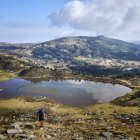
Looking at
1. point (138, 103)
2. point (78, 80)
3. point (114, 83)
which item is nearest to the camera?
point (138, 103)

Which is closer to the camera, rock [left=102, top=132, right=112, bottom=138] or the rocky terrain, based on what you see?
the rocky terrain

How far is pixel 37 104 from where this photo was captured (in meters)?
71.8

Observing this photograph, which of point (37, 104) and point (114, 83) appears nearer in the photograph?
point (37, 104)

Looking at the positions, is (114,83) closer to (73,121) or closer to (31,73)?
(31,73)

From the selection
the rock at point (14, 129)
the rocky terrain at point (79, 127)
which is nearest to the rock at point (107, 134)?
the rocky terrain at point (79, 127)

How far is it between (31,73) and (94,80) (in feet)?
106

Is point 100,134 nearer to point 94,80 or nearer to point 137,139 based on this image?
point 137,139

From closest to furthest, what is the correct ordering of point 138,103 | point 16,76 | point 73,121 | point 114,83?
point 73,121 < point 138,103 < point 114,83 < point 16,76

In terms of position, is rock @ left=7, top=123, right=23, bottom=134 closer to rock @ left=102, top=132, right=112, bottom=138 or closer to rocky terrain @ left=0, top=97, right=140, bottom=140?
rocky terrain @ left=0, top=97, right=140, bottom=140

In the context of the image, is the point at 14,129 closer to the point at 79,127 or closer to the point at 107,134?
the point at 79,127

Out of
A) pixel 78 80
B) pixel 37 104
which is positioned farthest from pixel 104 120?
pixel 78 80

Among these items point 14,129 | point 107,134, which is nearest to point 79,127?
point 107,134

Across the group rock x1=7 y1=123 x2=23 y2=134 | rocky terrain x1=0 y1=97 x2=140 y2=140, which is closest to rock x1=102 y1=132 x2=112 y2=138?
rocky terrain x1=0 y1=97 x2=140 y2=140

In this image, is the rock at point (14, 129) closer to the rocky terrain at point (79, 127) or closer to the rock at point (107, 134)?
the rocky terrain at point (79, 127)
